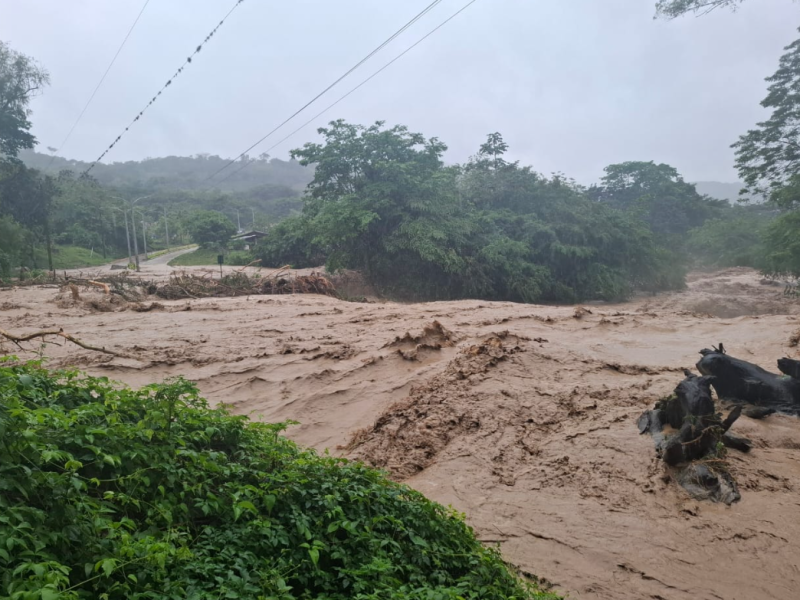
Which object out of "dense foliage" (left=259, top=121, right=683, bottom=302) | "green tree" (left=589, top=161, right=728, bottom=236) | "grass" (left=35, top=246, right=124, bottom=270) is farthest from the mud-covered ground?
"green tree" (left=589, top=161, right=728, bottom=236)

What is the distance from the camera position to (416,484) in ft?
15.2

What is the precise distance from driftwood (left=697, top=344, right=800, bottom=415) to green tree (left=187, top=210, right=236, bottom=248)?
134ft

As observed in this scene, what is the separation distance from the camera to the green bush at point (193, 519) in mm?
2047

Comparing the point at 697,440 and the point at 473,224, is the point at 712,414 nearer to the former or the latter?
the point at 697,440

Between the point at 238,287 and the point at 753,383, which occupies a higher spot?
the point at 238,287

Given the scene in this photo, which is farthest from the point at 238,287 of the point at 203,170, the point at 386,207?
the point at 203,170

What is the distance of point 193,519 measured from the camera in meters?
2.64

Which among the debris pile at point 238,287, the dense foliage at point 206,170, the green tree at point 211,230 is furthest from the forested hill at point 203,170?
the debris pile at point 238,287

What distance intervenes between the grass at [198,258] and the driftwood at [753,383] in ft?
115

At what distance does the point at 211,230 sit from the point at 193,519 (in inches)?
1694

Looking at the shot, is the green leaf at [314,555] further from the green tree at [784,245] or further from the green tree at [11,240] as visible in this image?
the green tree at [11,240]

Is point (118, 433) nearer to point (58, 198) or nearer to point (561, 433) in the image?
point (561, 433)

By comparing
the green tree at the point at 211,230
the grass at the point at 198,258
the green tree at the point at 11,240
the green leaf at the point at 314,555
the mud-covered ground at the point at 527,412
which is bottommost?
the mud-covered ground at the point at 527,412

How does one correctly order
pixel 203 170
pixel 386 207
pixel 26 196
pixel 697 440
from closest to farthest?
pixel 697 440 < pixel 386 207 < pixel 26 196 < pixel 203 170
